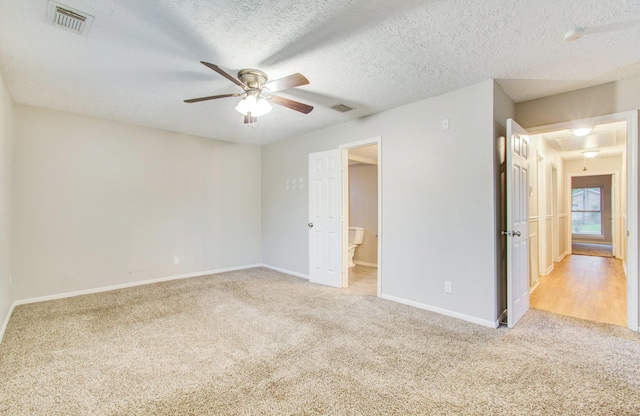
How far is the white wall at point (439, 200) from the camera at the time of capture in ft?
9.68

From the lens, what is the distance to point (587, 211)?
11.0 m

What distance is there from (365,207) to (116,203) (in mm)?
4506

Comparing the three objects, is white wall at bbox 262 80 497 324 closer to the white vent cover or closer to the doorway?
the doorway

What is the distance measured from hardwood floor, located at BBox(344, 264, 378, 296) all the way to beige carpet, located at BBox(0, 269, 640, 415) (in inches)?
27.7

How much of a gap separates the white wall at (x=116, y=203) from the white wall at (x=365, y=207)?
2.39m

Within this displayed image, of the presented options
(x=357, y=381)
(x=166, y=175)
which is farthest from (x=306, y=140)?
(x=357, y=381)

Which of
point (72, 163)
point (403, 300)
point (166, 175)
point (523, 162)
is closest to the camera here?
point (523, 162)

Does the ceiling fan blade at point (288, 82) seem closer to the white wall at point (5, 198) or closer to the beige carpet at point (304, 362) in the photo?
the beige carpet at point (304, 362)

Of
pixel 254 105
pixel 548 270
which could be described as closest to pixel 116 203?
pixel 254 105

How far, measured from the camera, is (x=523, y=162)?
3.23 meters

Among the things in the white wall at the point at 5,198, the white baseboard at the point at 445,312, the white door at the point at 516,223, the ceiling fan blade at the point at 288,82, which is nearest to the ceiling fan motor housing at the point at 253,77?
the ceiling fan blade at the point at 288,82

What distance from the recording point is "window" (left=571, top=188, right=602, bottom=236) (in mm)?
10820

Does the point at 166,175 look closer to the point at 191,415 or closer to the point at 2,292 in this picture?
the point at 2,292

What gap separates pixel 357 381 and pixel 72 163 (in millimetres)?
4456
